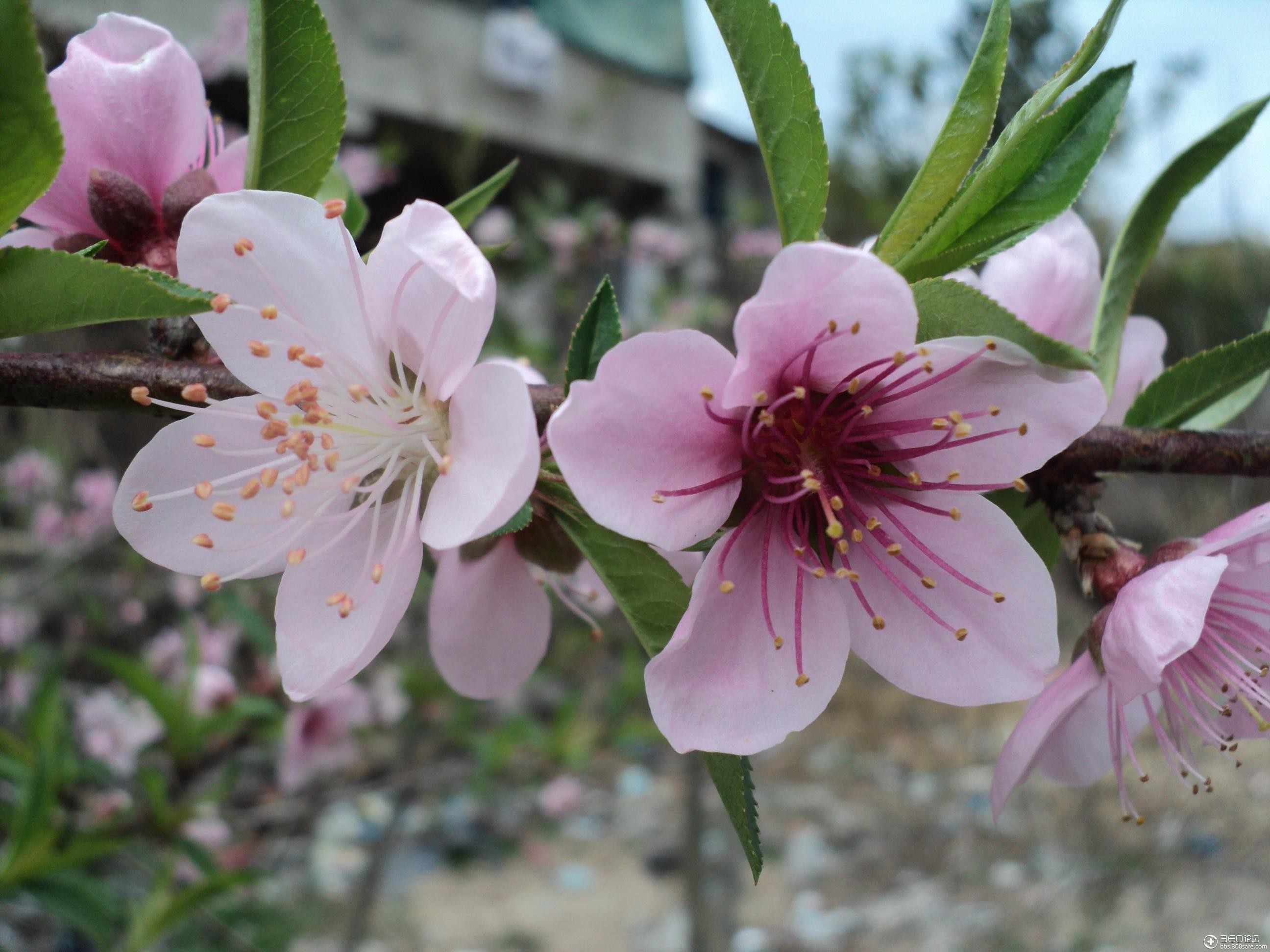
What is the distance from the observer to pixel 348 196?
68cm

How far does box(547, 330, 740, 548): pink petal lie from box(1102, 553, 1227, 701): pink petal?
0.26 m

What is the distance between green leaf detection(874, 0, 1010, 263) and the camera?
0.50 m

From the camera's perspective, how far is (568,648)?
377 centimetres

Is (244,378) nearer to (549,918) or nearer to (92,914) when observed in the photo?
(92,914)

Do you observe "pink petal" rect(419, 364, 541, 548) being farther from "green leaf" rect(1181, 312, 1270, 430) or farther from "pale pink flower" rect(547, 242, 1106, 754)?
"green leaf" rect(1181, 312, 1270, 430)

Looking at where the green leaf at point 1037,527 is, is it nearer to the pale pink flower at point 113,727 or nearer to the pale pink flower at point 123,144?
the pale pink flower at point 123,144

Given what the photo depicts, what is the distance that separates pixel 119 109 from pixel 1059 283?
2.40 feet

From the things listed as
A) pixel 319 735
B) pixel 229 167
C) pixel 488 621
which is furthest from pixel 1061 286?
pixel 319 735

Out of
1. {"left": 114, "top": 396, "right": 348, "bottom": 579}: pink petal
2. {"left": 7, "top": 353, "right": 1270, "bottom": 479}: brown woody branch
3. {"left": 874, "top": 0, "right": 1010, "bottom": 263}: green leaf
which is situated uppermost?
{"left": 874, "top": 0, "right": 1010, "bottom": 263}: green leaf

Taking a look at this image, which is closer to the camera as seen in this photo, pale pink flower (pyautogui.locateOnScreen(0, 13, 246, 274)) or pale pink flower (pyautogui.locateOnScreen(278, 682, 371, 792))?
pale pink flower (pyautogui.locateOnScreen(0, 13, 246, 274))

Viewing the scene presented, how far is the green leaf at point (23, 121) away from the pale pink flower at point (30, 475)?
11.6 feet

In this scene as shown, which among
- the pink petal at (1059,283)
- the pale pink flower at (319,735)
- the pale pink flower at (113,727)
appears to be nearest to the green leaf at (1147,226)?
the pink petal at (1059,283)

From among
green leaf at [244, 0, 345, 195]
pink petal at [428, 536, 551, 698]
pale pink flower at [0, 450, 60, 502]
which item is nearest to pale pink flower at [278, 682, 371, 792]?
pink petal at [428, 536, 551, 698]

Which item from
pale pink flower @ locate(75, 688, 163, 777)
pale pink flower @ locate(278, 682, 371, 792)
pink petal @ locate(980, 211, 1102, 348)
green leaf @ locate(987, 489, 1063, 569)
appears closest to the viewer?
green leaf @ locate(987, 489, 1063, 569)
